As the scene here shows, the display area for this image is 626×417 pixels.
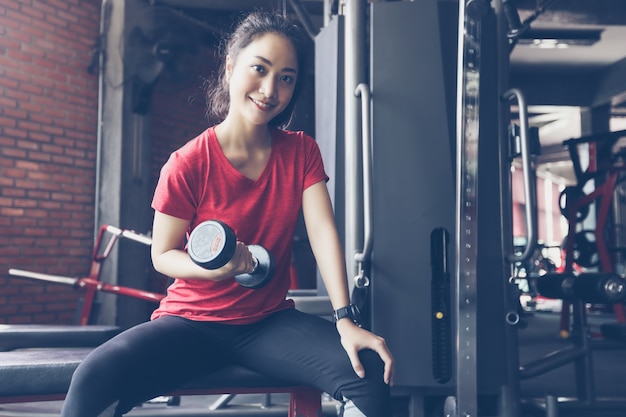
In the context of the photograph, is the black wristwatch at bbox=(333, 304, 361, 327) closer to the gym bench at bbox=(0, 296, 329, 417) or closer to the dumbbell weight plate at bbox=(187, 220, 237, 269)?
the gym bench at bbox=(0, 296, 329, 417)

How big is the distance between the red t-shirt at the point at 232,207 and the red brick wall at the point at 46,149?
13.1 ft

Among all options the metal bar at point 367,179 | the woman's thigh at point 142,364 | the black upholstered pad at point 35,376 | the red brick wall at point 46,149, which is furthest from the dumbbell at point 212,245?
the red brick wall at point 46,149

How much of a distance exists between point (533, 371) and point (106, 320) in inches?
151

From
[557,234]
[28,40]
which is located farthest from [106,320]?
[557,234]

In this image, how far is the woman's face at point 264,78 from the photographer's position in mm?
1402

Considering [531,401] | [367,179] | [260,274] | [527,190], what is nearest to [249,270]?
[260,274]

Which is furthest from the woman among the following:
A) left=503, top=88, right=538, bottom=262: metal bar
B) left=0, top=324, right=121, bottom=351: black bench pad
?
left=503, top=88, right=538, bottom=262: metal bar

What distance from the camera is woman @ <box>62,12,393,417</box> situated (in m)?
1.19

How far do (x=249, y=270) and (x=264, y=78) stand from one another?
44 cm

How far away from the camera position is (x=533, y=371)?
8.79ft

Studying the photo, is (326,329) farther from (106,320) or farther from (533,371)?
(106,320)

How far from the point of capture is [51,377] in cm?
124

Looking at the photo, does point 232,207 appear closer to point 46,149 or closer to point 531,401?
point 531,401

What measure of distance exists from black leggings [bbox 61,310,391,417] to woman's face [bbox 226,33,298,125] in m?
0.44
